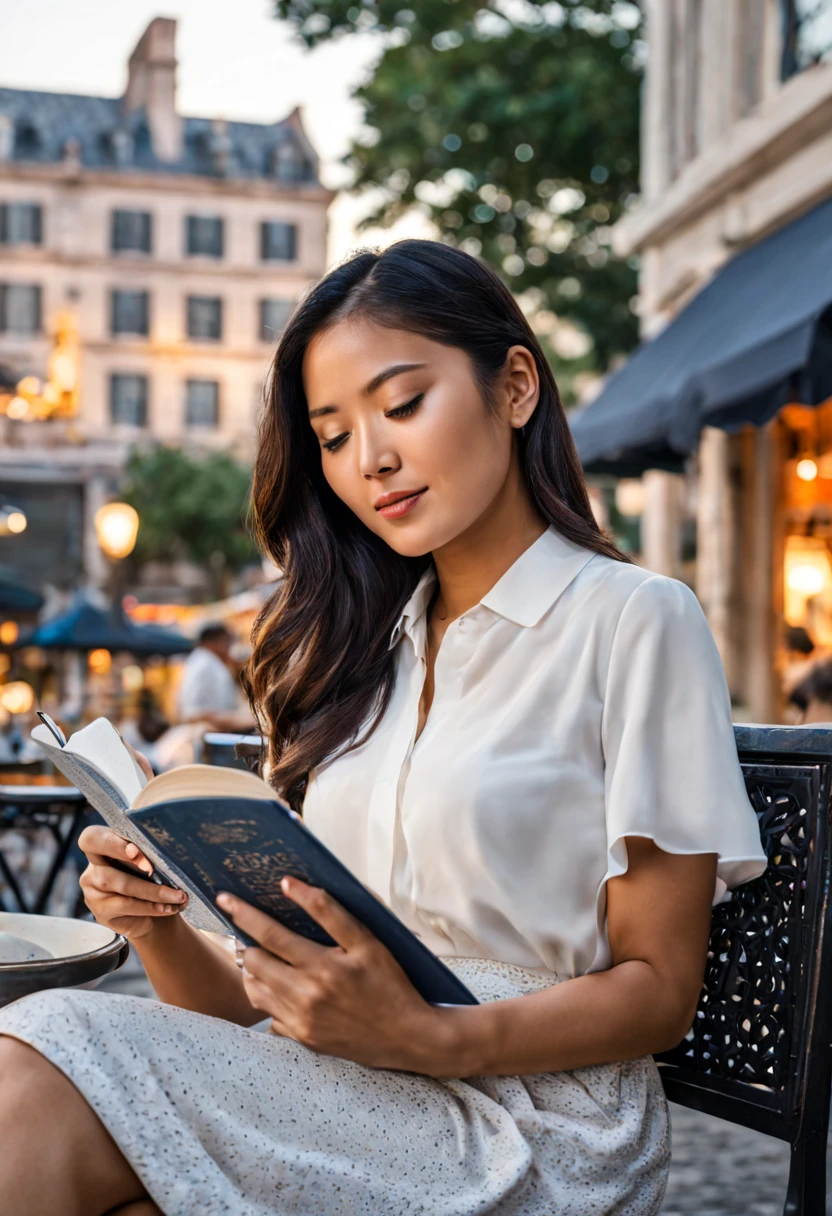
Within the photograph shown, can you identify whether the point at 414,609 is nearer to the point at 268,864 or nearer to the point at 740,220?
the point at 268,864

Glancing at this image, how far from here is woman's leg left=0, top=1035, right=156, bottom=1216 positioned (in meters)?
1.43

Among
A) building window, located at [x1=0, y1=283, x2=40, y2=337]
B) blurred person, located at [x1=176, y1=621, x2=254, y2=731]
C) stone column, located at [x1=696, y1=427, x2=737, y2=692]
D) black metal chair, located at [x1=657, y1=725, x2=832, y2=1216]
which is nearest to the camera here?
black metal chair, located at [x1=657, y1=725, x2=832, y2=1216]

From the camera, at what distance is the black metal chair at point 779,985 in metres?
1.86

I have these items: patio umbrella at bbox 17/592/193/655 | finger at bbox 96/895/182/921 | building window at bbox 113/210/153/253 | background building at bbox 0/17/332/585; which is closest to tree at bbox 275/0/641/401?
patio umbrella at bbox 17/592/193/655

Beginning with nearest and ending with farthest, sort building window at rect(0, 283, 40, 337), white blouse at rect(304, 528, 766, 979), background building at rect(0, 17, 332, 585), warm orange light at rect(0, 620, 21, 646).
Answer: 1. white blouse at rect(304, 528, 766, 979)
2. warm orange light at rect(0, 620, 21, 646)
3. building window at rect(0, 283, 40, 337)
4. background building at rect(0, 17, 332, 585)

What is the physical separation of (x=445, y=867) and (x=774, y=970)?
0.50 m

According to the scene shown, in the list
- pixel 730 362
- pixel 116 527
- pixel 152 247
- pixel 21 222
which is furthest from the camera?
pixel 152 247

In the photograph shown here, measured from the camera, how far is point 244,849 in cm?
149

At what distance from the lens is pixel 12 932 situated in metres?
2.02

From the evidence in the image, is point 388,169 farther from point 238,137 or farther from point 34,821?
point 238,137

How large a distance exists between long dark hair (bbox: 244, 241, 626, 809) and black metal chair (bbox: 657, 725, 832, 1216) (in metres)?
0.42

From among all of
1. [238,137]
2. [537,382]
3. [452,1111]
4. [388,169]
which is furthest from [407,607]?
[238,137]

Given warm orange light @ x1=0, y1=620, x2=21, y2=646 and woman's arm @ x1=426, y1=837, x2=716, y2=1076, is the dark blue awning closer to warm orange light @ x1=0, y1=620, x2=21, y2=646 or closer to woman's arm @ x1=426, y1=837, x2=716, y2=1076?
woman's arm @ x1=426, y1=837, x2=716, y2=1076

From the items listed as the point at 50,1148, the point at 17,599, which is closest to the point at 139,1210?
the point at 50,1148
